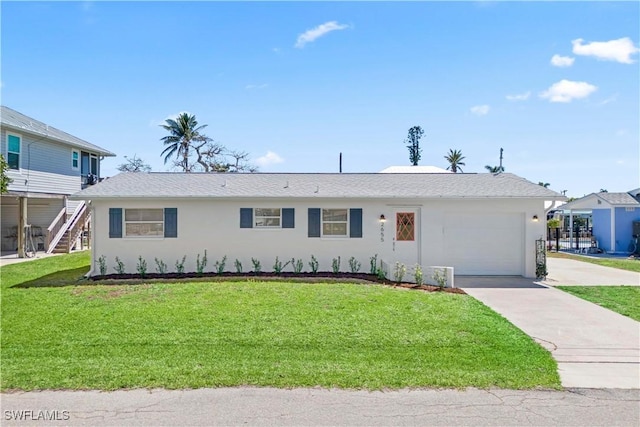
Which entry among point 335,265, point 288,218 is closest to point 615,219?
point 335,265

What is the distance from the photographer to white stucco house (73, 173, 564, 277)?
38.9 ft

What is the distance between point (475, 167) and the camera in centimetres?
Answer: 5347

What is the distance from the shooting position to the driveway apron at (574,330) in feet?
15.7

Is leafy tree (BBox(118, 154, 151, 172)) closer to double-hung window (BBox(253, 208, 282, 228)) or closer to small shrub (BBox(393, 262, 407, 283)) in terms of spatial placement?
double-hung window (BBox(253, 208, 282, 228))

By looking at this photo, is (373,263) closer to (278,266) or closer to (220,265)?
(278,266)

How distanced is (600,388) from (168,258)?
428 inches

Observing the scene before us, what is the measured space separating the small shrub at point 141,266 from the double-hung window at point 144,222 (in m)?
0.76

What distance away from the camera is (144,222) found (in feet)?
39.4

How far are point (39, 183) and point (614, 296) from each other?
2166 centimetres

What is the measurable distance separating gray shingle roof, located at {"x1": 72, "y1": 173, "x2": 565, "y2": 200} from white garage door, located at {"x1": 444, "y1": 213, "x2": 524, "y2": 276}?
2.97 ft

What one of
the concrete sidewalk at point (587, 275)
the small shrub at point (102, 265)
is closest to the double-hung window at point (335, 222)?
the concrete sidewalk at point (587, 275)

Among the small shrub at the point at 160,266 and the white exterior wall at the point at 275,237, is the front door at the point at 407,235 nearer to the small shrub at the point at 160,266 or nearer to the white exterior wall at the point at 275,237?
the white exterior wall at the point at 275,237

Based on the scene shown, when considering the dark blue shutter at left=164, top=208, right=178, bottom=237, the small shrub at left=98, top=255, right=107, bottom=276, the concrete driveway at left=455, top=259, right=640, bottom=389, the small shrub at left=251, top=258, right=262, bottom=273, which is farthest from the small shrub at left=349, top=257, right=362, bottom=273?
the small shrub at left=98, top=255, right=107, bottom=276

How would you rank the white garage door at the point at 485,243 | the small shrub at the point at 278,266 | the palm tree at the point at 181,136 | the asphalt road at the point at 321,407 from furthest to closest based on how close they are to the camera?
the palm tree at the point at 181,136, the white garage door at the point at 485,243, the small shrub at the point at 278,266, the asphalt road at the point at 321,407
